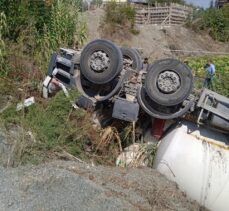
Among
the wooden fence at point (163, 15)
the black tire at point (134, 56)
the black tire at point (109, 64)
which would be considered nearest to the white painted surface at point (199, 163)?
the black tire at point (109, 64)

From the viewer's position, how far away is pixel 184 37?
2650 cm

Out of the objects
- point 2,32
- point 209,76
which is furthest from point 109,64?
point 209,76

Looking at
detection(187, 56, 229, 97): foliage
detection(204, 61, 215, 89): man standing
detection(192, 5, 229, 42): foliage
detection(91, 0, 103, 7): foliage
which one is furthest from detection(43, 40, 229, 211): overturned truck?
detection(91, 0, 103, 7): foliage

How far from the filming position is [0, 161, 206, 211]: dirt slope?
13.4ft

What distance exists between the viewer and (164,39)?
82.2ft

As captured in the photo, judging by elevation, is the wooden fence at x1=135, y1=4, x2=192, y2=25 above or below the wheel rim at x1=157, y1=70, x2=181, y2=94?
above

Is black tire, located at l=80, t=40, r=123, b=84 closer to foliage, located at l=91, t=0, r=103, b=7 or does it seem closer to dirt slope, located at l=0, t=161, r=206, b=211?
dirt slope, located at l=0, t=161, r=206, b=211

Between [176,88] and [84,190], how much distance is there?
2337 mm

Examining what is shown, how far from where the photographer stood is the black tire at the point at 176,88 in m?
6.05

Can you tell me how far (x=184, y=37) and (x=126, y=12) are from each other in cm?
391

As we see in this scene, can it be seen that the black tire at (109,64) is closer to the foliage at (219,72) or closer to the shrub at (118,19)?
the foliage at (219,72)

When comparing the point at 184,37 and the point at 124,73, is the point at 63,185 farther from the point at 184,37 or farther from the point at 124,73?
the point at 184,37

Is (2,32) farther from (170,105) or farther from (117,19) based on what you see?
(117,19)

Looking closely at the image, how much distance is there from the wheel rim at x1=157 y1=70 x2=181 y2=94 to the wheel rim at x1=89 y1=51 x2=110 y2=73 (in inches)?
32.7
